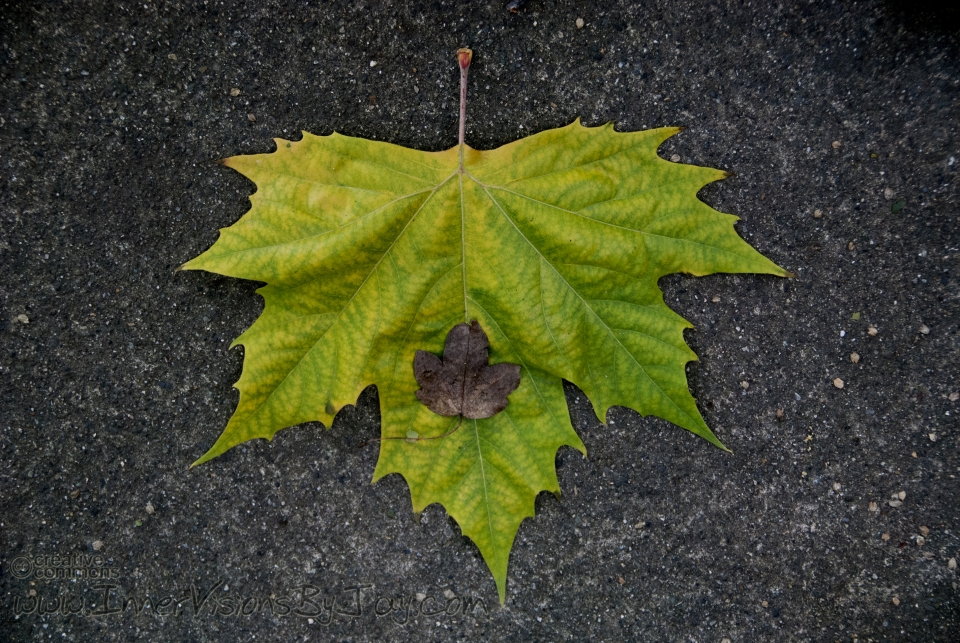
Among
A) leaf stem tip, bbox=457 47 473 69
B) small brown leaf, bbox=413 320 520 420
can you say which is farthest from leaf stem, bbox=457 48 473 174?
small brown leaf, bbox=413 320 520 420

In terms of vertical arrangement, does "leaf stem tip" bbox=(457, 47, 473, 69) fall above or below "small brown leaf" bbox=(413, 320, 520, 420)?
above

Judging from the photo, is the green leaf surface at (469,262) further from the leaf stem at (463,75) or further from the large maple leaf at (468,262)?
the leaf stem at (463,75)

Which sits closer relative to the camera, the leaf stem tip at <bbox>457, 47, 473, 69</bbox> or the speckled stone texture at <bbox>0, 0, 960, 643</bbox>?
the leaf stem tip at <bbox>457, 47, 473, 69</bbox>

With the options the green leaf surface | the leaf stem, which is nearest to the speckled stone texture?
the leaf stem

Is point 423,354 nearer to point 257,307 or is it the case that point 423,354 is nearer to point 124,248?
point 257,307

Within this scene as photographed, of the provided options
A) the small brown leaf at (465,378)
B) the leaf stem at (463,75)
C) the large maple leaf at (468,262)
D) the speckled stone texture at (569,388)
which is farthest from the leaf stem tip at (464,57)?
the small brown leaf at (465,378)

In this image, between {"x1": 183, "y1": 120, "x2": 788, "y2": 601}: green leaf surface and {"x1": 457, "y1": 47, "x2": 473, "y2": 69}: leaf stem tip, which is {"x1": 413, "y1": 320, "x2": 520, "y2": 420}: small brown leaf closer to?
{"x1": 183, "y1": 120, "x2": 788, "y2": 601}: green leaf surface

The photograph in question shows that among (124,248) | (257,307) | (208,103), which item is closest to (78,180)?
(124,248)

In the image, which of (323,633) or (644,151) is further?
(323,633)
